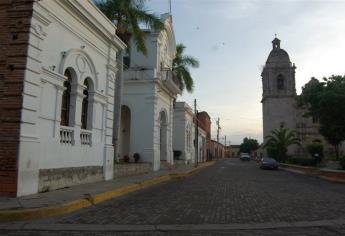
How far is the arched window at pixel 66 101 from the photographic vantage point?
1554 cm

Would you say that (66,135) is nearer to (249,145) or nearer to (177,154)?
(177,154)

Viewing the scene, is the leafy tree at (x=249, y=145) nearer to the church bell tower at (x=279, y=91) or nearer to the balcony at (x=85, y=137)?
the church bell tower at (x=279, y=91)

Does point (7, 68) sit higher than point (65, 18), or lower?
lower

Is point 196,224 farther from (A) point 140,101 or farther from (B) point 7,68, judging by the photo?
(A) point 140,101

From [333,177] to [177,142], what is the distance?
826 inches

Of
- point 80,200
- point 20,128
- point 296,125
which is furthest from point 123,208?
point 296,125

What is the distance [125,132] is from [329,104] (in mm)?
15059

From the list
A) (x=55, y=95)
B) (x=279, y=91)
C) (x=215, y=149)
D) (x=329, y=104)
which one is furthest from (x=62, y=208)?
(x=215, y=149)

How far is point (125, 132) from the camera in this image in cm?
3173

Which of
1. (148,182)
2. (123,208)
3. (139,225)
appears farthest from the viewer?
(148,182)

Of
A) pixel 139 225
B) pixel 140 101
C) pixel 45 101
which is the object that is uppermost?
pixel 140 101

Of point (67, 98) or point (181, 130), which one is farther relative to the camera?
point (181, 130)

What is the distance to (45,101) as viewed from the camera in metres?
13.7

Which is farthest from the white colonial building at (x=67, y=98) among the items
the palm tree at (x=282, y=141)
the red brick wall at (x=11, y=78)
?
the palm tree at (x=282, y=141)
